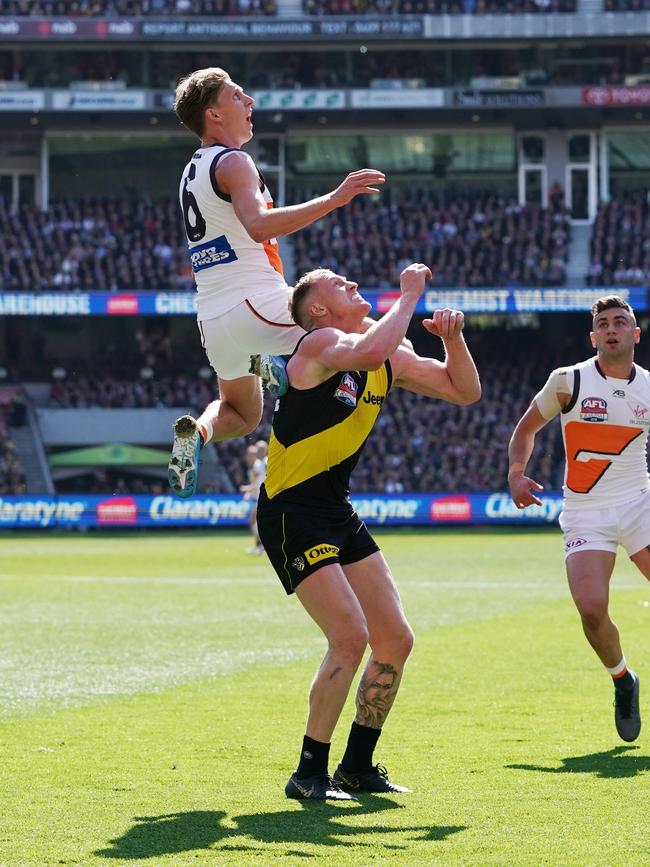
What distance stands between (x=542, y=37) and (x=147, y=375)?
1814cm

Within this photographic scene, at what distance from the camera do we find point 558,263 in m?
45.4

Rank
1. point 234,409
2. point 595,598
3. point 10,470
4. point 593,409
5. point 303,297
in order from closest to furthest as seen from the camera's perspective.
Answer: point 303,297
point 234,409
point 595,598
point 593,409
point 10,470

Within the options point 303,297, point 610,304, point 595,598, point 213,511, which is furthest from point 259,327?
point 213,511

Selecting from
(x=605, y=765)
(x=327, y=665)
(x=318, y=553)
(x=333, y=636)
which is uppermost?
(x=318, y=553)

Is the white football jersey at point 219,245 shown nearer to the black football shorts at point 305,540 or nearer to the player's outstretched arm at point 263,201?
the player's outstretched arm at point 263,201

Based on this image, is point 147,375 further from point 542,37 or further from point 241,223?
point 241,223

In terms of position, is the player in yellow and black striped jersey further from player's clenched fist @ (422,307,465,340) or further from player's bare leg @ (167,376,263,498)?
player's bare leg @ (167,376,263,498)

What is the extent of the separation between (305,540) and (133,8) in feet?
149

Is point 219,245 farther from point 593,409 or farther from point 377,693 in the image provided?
point 593,409

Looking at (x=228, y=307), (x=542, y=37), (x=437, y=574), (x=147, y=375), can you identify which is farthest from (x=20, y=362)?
(x=228, y=307)

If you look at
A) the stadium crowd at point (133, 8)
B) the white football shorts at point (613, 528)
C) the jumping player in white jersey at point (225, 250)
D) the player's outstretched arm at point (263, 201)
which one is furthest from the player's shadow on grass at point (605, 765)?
the stadium crowd at point (133, 8)

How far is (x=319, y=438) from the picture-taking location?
670 centimetres

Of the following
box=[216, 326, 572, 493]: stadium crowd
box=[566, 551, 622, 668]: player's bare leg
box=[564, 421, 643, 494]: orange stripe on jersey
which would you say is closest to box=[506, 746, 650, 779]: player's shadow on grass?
box=[566, 551, 622, 668]: player's bare leg

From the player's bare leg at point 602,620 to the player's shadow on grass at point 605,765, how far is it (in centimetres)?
40
